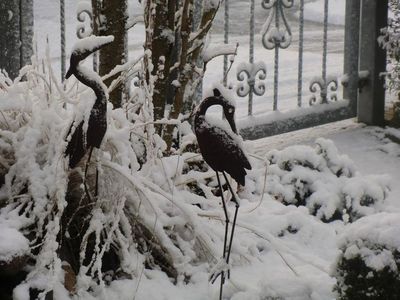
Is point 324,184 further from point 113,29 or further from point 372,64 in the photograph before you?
point 372,64

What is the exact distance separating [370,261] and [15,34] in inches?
102

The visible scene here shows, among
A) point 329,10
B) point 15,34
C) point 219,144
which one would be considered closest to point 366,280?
point 219,144

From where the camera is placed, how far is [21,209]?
2402mm

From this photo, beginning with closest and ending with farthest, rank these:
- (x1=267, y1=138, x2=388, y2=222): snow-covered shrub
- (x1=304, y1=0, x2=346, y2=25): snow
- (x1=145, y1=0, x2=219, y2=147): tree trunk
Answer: (x1=145, y1=0, x2=219, y2=147): tree trunk
(x1=267, y1=138, x2=388, y2=222): snow-covered shrub
(x1=304, y1=0, x2=346, y2=25): snow

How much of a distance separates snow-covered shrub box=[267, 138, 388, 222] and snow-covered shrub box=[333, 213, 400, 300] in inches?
44.4

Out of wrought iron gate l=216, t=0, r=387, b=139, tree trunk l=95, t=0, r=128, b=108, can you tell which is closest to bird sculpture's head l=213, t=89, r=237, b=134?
tree trunk l=95, t=0, r=128, b=108

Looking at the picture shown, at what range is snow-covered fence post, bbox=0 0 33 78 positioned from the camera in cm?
401

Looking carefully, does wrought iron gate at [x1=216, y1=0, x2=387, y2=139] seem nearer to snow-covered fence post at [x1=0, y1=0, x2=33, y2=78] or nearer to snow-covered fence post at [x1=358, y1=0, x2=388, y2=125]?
snow-covered fence post at [x1=358, y1=0, x2=388, y2=125]

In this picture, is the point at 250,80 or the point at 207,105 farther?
the point at 250,80

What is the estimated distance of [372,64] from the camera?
17.3 feet

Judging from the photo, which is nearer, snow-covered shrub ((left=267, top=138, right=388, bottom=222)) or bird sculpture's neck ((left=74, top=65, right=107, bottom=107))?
bird sculpture's neck ((left=74, top=65, right=107, bottom=107))

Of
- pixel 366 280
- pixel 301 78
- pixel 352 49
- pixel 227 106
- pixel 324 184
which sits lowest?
pixel 324 184

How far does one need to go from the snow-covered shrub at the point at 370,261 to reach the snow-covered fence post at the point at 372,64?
3.33 meters

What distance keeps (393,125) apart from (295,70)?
1.65 metres
